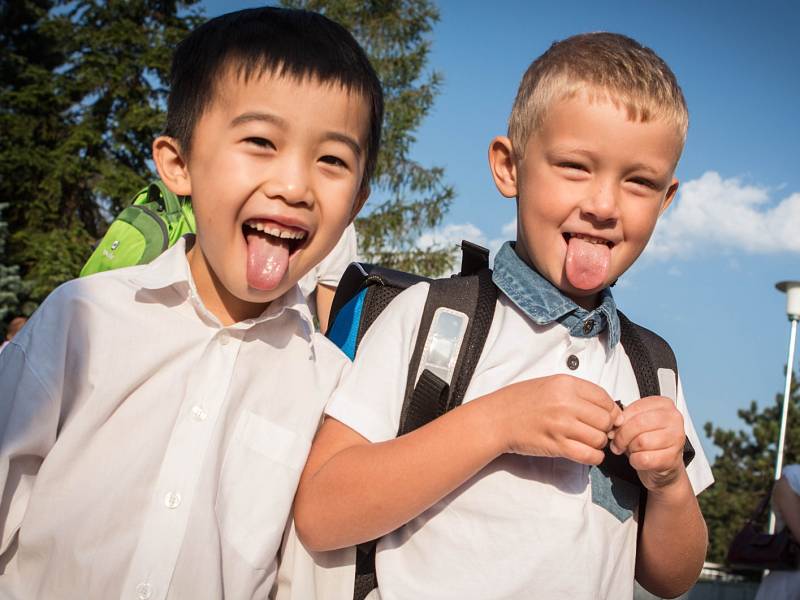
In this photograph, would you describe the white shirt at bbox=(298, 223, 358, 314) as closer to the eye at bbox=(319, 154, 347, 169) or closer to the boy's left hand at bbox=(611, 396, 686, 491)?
the eye at bbox=(319, 154, 347, 169)

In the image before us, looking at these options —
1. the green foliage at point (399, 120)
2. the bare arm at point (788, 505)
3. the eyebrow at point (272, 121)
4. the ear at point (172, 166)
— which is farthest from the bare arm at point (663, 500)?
the green foliage at point (399, 120)

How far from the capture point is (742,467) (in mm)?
34750

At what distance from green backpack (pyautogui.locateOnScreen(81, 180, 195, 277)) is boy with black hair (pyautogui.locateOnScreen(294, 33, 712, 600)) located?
1056mm

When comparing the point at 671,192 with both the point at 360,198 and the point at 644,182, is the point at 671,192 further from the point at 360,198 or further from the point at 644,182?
the point at 360,198

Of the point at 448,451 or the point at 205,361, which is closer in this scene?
the point at 448,451

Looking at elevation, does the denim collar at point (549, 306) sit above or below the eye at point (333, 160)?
below

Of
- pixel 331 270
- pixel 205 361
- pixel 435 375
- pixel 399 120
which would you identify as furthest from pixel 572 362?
pixel 399 120

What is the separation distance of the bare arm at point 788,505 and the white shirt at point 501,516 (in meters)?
3.75

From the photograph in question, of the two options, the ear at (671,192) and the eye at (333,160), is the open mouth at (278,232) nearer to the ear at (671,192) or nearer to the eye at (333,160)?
the eye at (333,160)

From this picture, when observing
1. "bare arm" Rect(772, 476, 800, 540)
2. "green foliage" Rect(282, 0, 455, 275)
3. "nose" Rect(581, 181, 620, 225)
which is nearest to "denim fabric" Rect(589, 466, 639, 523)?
"nose" Rect(581, 181, 620, 225)

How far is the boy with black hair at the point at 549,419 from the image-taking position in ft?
5.37

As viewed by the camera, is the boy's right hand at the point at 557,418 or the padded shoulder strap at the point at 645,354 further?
the padded shoulder strap at the point at 645,354

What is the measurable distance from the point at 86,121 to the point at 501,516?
70.0ft

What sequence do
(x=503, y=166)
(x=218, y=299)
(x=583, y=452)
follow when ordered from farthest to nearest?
(x=503, y=166) < (x=218, y=299) < (x=583, y=452)
